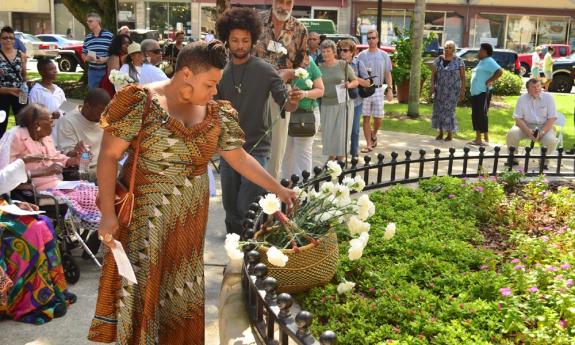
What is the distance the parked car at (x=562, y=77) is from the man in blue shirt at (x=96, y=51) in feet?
61.3

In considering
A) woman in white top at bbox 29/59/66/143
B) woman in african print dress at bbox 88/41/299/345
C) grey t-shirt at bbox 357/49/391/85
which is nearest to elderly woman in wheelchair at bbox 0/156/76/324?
woman in african print dress at bbox 88/41/299/345

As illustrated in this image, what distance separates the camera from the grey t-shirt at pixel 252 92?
5020mm

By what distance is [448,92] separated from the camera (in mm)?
11445

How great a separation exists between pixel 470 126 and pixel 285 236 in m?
10.6

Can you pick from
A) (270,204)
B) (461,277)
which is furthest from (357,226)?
(461,277)

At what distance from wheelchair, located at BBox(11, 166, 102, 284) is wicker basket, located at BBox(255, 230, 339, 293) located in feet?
5.93

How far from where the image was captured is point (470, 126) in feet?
44.3

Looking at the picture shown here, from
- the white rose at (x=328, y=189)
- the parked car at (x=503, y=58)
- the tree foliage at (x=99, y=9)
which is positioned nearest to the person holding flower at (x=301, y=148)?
the white rose at (x=328, y=189)

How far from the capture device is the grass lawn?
40.5ft

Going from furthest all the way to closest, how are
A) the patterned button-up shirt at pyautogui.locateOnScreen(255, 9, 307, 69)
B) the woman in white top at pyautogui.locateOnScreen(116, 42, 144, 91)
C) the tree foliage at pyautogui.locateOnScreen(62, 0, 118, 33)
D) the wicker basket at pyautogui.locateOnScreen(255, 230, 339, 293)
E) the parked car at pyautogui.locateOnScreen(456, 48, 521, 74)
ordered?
the parked car at pyautogui.locateOnScreen(456, 48, 521, 74) < the tree foliage at pyautogui.locateOnScreen(62, 0, 118, 33) < the woman in white top at pyautogui.locateOnScreen(116, 42, 144, 91) < the patterned button-up shirt at pyautogui.locateOnScreen(255, 9, 307, 69) < the wicker basket at pyautogui.locateOnScreen(255, 230, 339, 293)

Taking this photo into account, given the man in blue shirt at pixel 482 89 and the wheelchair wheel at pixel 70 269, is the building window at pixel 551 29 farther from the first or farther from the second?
the wheelchair wheel at pixel 70 269

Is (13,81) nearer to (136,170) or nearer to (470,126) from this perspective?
(136,170)

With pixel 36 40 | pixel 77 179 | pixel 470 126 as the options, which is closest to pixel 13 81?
pixel 77 179

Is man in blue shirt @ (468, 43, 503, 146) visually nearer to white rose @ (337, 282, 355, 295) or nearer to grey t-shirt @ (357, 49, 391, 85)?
grey t-shirt @ (357, 49, 391, 85)
